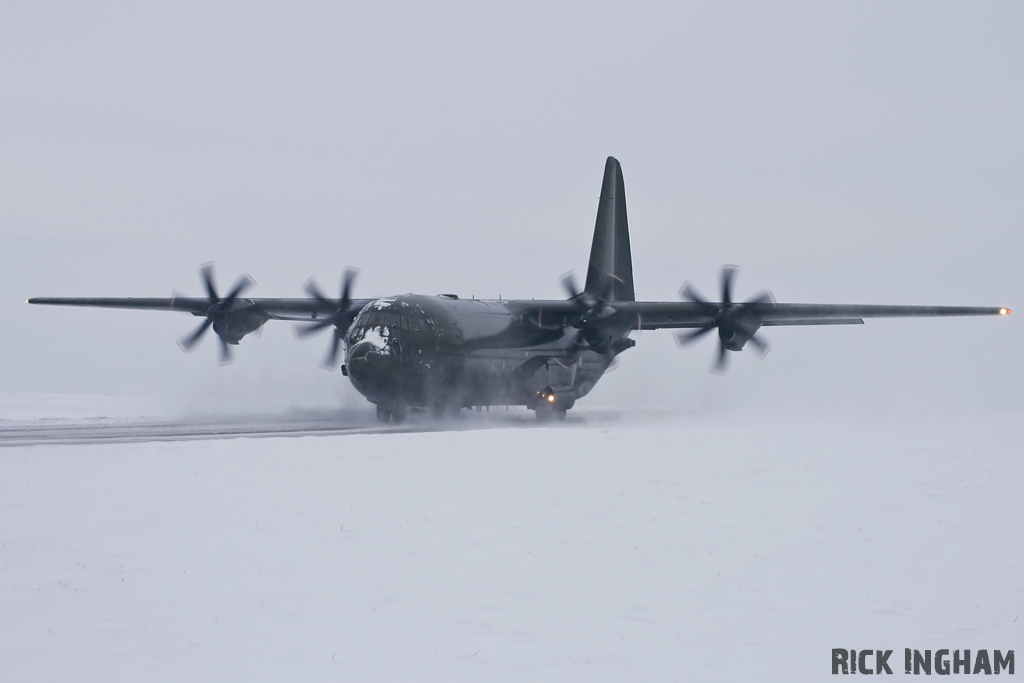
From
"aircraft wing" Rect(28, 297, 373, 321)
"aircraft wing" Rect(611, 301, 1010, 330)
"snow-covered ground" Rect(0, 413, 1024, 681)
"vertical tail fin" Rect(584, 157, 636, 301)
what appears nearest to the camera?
"snow-covered ground" Rect(0, 413, 1024, 681)

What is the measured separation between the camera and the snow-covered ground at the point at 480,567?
9672mm

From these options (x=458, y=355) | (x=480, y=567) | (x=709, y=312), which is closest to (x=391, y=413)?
(x=458, y=355)

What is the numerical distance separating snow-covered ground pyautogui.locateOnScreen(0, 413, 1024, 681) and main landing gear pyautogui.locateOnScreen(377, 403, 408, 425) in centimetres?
1296

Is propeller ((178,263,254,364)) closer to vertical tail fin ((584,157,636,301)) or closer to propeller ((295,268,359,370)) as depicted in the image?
propeller ((295,268,359,370))

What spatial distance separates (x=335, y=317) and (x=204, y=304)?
5.54 meters

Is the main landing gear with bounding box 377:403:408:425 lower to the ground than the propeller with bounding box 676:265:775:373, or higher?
lower

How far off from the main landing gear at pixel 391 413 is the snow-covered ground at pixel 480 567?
510 inches

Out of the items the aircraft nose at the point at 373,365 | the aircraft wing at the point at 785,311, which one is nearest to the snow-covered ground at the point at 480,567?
the aircraft nose at the point at 373,365

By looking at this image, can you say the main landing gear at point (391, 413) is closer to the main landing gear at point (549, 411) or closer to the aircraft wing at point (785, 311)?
the main landing gear at point (549, 411)

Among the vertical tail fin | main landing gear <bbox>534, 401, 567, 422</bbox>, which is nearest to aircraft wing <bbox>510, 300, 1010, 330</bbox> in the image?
main landing gear <bbox>534, 401, 567, 422</bbox>

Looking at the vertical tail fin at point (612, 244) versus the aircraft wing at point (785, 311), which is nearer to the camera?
the aircraft wing at point (785, 311)

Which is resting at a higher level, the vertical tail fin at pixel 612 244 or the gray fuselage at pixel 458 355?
the vertical tail fin at pixel 612 244

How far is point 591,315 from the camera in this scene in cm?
3834

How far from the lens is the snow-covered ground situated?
9672mm
